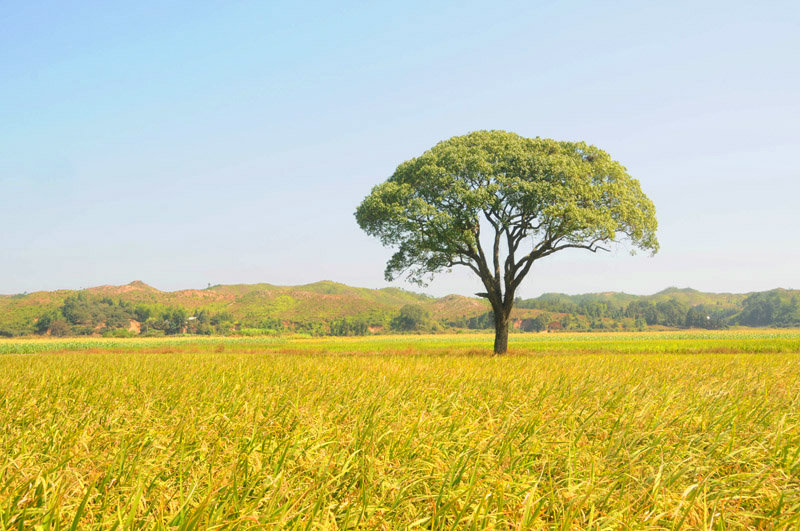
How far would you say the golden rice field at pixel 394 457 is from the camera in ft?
9.73

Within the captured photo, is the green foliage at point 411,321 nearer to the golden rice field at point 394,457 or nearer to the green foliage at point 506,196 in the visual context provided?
the green foliage at point 506,196

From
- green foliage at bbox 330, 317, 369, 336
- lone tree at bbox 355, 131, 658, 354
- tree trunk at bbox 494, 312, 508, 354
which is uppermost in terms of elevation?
lone tree at bbox 355, 131, 658, 354

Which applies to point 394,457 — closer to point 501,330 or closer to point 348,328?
point 501,330

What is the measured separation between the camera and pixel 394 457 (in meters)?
4.26

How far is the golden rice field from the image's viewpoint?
2.96m

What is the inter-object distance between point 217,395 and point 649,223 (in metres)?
29.9

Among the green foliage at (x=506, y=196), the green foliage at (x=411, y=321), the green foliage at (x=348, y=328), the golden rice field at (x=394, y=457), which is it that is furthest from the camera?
the green foliage at (x=411, y=321)

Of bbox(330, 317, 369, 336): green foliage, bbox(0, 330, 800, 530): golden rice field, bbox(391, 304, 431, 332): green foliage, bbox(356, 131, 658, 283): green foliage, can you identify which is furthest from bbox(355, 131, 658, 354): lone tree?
bbox(391, 304, 431, 332): green foliage

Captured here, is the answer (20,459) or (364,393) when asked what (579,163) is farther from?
(20,459)

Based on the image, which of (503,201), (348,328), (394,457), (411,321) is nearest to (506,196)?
(503,201)

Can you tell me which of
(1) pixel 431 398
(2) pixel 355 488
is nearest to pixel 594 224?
(1) pixel 431 398

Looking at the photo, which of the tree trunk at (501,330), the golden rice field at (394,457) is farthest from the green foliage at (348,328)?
the golden rice field at (394,457)

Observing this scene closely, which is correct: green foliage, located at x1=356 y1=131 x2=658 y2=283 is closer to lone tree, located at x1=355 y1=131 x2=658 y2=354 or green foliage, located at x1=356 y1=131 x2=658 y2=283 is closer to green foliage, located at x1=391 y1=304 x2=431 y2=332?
lone tree, located at x1=355 y1=131 x2=658 y2=354

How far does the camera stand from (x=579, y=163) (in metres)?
28.6
